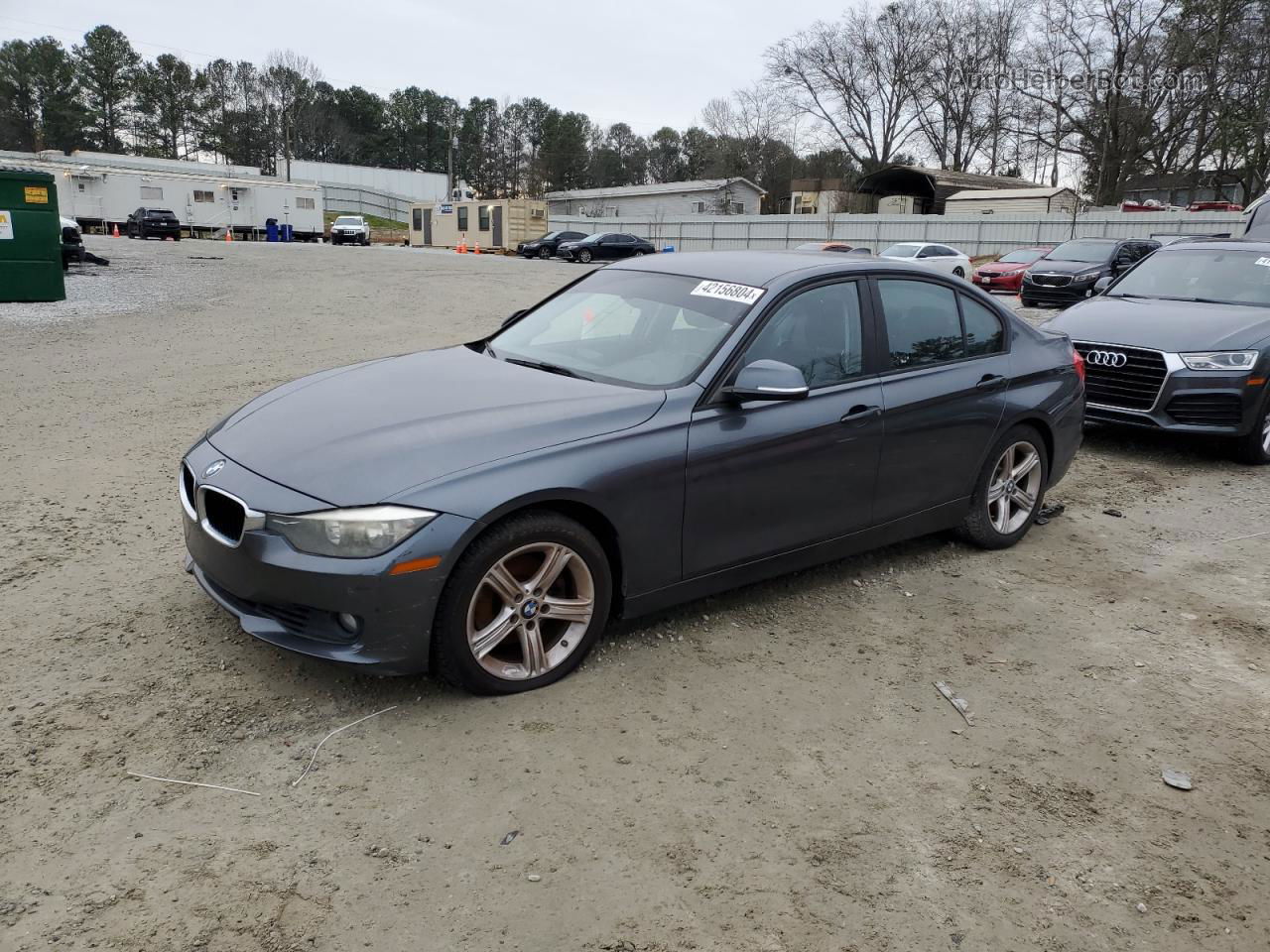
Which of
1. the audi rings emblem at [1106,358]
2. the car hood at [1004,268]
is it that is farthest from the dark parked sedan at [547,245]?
the audi rings emblem at [1106,358]

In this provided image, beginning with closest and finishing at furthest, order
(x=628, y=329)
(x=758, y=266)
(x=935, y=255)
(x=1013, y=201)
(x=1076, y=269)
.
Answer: (x=628, y=329), (x=758, y=266), (x=1076, y=269), (x=935, y=255), (x=1013, y=201)

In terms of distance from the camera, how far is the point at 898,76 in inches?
2611

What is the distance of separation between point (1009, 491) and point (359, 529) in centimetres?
374

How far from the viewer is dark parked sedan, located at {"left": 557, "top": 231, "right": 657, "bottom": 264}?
40000 millimetres

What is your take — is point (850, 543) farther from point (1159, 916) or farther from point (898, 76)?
point (898, 76)

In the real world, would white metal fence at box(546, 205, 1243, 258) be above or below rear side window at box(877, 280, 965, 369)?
above

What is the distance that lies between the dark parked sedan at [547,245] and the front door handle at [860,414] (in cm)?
3926

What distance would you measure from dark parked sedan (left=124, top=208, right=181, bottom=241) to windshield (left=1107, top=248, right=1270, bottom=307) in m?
40.0

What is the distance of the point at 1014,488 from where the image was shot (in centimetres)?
547

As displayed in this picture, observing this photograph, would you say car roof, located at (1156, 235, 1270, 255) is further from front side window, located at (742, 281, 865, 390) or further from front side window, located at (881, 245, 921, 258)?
front side window, located at (881, 245, 921, 258)

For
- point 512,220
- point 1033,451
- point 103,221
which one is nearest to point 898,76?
point 512,220

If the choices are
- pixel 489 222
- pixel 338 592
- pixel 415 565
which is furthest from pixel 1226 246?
pixel 489 222

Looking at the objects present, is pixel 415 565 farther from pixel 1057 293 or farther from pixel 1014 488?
pixel 1057 293

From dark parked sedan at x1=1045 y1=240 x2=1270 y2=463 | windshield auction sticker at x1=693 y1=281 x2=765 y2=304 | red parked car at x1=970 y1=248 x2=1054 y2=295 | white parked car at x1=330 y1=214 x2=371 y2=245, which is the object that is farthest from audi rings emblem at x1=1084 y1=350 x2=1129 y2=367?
white parked car at x1=330 y1=214 x2=371 y2=245
